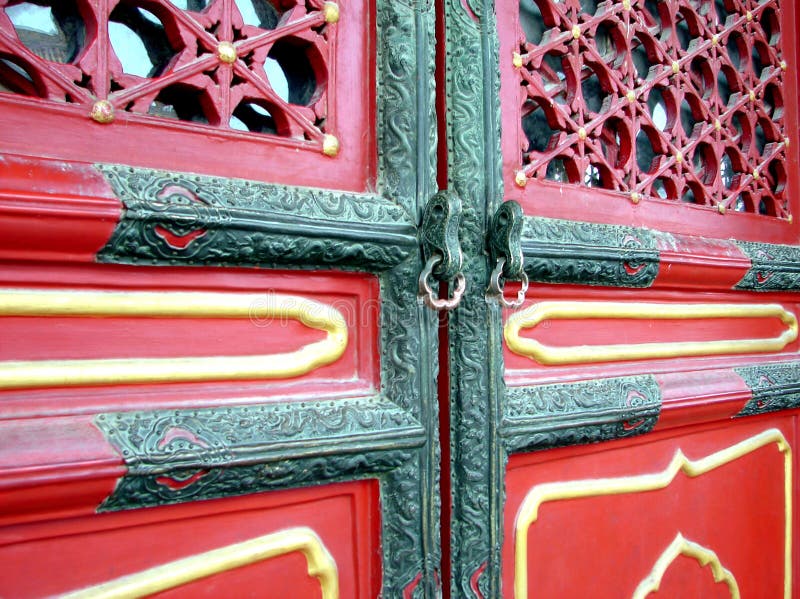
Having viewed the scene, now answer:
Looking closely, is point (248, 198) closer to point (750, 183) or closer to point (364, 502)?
point (364, 502)

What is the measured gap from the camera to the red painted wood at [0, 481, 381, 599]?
0.54m

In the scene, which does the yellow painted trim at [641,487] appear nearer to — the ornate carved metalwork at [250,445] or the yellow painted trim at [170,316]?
the ornate carved metalwork at [250,445]

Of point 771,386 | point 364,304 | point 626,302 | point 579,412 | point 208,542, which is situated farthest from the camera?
point 771,386

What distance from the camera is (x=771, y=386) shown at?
111 centimetres

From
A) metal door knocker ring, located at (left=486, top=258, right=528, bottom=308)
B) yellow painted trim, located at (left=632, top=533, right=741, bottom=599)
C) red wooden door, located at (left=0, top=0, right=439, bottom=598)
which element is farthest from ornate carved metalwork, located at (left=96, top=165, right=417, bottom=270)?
yellow painted trim, located at (left=632, top=533, right=741, bottom=599)

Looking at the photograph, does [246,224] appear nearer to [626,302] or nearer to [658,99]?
[626,302]

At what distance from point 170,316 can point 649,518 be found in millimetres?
754

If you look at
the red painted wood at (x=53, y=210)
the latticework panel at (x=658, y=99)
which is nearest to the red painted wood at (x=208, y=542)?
the red painted wood at (x=53, y=210)

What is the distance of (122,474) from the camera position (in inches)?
21.5

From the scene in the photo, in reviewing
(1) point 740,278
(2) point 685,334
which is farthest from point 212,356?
(1) point 740,278

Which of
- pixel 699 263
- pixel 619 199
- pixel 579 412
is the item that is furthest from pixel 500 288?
pixel 699 263

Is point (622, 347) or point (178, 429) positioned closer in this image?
point (178, 429)

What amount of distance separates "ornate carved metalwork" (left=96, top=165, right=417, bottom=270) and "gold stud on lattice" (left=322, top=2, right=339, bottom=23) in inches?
8.0

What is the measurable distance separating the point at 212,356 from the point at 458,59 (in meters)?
0.45
